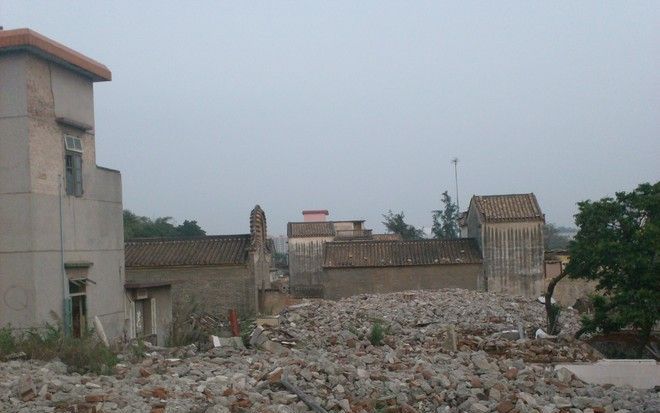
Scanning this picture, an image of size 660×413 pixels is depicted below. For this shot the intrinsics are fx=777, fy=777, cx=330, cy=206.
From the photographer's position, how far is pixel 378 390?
1203 cm

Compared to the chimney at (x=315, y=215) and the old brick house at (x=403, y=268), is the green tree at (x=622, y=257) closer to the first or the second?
the old brick house at (x=403, y=268)

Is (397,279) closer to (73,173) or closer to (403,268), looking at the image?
(403,268)

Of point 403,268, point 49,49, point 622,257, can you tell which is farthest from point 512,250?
point 49,49

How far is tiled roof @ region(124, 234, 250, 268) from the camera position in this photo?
30.5 m

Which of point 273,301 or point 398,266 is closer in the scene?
point 273,301

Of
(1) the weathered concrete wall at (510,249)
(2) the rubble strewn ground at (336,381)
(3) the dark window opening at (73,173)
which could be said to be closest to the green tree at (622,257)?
(2) the rubble strewn ground at (336,381)

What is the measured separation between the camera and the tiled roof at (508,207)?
3669cm

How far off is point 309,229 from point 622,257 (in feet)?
109

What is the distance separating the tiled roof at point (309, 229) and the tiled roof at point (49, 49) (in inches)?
1265

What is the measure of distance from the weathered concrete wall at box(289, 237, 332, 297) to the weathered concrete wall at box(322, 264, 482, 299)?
1132 centimetres

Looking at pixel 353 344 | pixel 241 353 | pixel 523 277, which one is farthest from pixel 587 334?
pixel 523 277

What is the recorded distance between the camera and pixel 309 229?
5066 centimetres

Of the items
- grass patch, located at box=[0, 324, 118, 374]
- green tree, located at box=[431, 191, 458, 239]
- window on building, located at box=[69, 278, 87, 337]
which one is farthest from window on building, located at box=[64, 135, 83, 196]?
green tree, located at box=[431, 191, 458, 239]

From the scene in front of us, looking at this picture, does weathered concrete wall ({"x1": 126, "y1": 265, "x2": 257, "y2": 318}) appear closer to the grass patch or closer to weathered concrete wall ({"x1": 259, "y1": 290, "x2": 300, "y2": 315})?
weathered concrete wall ({"x1": 259, "y1": 290, "x2": 300, "y2": 315})
